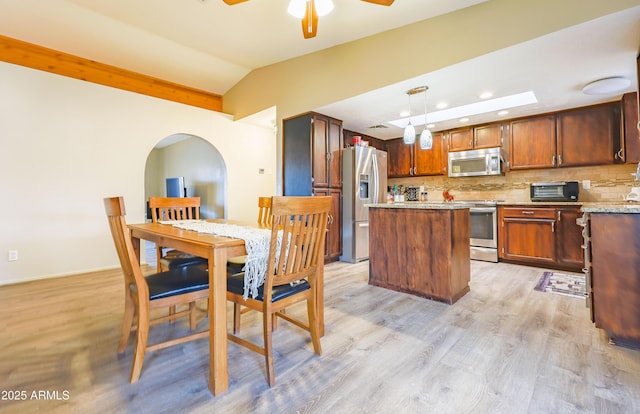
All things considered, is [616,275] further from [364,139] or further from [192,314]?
[364,139]

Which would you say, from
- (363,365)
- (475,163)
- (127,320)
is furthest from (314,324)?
(475,163)

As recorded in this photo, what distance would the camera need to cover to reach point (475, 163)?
4484mm

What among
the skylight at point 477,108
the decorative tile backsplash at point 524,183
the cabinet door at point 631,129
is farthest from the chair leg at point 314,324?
the decorative tile backsplash at point 524,183

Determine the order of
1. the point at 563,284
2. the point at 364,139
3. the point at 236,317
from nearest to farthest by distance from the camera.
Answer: the point at 236,317, the point at 563,284, the point at 364,139

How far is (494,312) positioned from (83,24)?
210 inches

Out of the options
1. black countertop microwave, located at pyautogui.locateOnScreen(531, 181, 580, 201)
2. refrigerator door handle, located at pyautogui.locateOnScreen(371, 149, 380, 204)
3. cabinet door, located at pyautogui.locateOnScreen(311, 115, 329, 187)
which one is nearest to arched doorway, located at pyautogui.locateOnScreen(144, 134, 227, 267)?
cabinet door, located at pyautogui.locateOnScreen(311, 115, 329, 187)

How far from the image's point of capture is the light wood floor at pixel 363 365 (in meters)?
1.30

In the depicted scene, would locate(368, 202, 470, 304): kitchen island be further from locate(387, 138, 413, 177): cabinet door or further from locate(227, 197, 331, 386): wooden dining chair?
locate(387, 138, 413, 177): cabinet door

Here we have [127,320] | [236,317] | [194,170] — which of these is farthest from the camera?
[194,170]

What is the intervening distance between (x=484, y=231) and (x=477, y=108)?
5.89 ft

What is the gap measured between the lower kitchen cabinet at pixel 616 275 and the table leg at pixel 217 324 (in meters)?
2.37

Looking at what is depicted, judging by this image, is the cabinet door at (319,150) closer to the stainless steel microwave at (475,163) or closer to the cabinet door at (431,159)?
the cabinet door at (431,159)

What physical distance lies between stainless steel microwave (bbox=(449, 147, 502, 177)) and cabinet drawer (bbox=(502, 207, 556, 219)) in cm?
65

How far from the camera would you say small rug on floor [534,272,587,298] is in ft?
9.20
